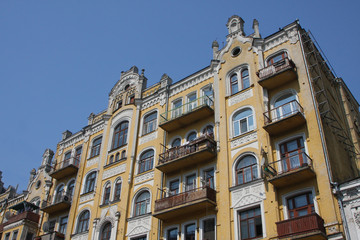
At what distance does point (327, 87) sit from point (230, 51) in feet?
24.4

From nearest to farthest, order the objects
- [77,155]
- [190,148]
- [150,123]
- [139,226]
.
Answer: [190,148], [139,226], [150,123], [77,155]

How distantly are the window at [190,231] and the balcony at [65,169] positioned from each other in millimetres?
14724

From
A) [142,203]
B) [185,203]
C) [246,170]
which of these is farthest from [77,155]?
[246,170]

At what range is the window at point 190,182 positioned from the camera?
1059 inches

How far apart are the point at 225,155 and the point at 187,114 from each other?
473 centimetres

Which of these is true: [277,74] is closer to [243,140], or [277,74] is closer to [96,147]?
[243,140]

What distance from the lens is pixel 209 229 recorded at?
79.6ft

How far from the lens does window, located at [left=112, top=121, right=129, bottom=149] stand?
113 ft

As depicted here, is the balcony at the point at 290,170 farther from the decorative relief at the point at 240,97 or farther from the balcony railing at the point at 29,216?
the balcony railing at the point at 29,216

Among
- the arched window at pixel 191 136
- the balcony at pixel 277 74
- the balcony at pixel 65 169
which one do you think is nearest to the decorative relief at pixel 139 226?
the arched window at pixel 191 136

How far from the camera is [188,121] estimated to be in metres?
29.8

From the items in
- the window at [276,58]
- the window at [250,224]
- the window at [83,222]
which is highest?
the window at [276,58]

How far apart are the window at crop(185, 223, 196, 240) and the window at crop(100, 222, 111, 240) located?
722cm

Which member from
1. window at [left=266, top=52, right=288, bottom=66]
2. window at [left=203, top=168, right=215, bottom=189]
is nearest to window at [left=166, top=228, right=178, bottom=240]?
window at [left=203, top=168, right=215, bottom=189]
